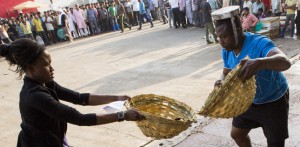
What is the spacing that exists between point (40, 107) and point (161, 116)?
914 mm

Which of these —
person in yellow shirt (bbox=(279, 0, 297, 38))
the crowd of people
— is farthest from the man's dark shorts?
the crowd of people

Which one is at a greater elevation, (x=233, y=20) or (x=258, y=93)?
(x=233, y=20)

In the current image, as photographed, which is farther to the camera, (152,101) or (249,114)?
(152,101)

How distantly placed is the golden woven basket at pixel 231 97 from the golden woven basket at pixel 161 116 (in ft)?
0.73

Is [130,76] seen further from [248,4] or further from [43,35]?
[43,35]

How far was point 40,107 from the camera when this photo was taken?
202 cm

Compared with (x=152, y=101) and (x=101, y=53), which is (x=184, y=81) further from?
(x=101, y=53)

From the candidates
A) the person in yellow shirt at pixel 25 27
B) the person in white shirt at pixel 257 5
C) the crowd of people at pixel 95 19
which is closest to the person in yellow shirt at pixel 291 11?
the person in white shirt at pixel 257 5

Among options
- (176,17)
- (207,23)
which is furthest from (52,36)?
(207,23)

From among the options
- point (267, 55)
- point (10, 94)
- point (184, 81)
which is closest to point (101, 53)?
point (10, 94)

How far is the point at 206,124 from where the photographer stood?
4379 mm

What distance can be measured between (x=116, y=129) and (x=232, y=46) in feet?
9.42

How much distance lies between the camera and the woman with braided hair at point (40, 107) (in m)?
2.02

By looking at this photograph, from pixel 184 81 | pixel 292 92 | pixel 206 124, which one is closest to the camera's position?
pixel 206 124
